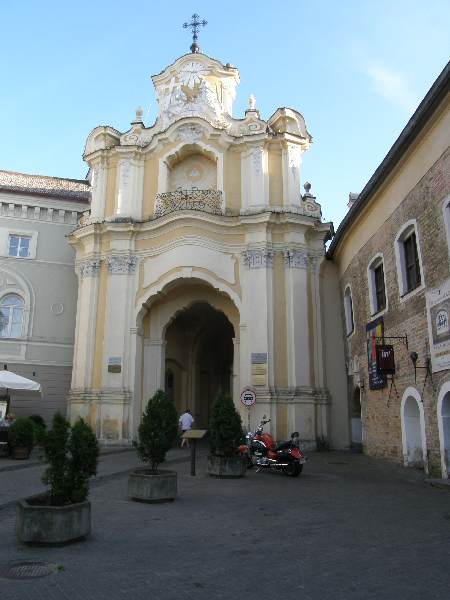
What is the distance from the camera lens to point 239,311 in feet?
75.6

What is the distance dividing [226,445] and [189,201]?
1387 centimetres

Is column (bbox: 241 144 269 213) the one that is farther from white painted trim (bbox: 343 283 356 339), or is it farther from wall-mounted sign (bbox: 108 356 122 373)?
wall-mounted sign (bbox: 108 356 122 373)

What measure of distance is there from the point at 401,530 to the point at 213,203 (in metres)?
18.8

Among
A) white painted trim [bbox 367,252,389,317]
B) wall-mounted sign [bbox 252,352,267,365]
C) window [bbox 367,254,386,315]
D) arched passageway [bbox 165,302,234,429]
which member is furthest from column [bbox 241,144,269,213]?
window [bbox 367,254,386,315]

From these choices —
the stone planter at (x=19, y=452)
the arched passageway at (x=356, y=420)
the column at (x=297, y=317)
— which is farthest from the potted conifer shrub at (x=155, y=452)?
the arched passageway at (x=356, y=420)

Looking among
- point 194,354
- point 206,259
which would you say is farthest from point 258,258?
point 194,354

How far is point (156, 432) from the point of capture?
10922 millimetres

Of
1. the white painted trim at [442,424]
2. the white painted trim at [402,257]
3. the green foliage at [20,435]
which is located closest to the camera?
the white painted trim at [442,424]

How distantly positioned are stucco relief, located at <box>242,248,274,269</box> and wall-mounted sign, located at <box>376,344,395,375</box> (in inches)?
319

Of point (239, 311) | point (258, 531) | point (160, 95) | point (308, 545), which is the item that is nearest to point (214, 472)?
point (258, 531)

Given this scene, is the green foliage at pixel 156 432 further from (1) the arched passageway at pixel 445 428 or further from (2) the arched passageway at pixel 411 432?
(2) the arched passageway at pixel 411 432

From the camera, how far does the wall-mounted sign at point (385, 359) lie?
15930 millimetres

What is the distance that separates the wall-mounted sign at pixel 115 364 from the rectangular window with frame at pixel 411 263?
12.8 metres

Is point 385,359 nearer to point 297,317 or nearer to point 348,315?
point 348,315
